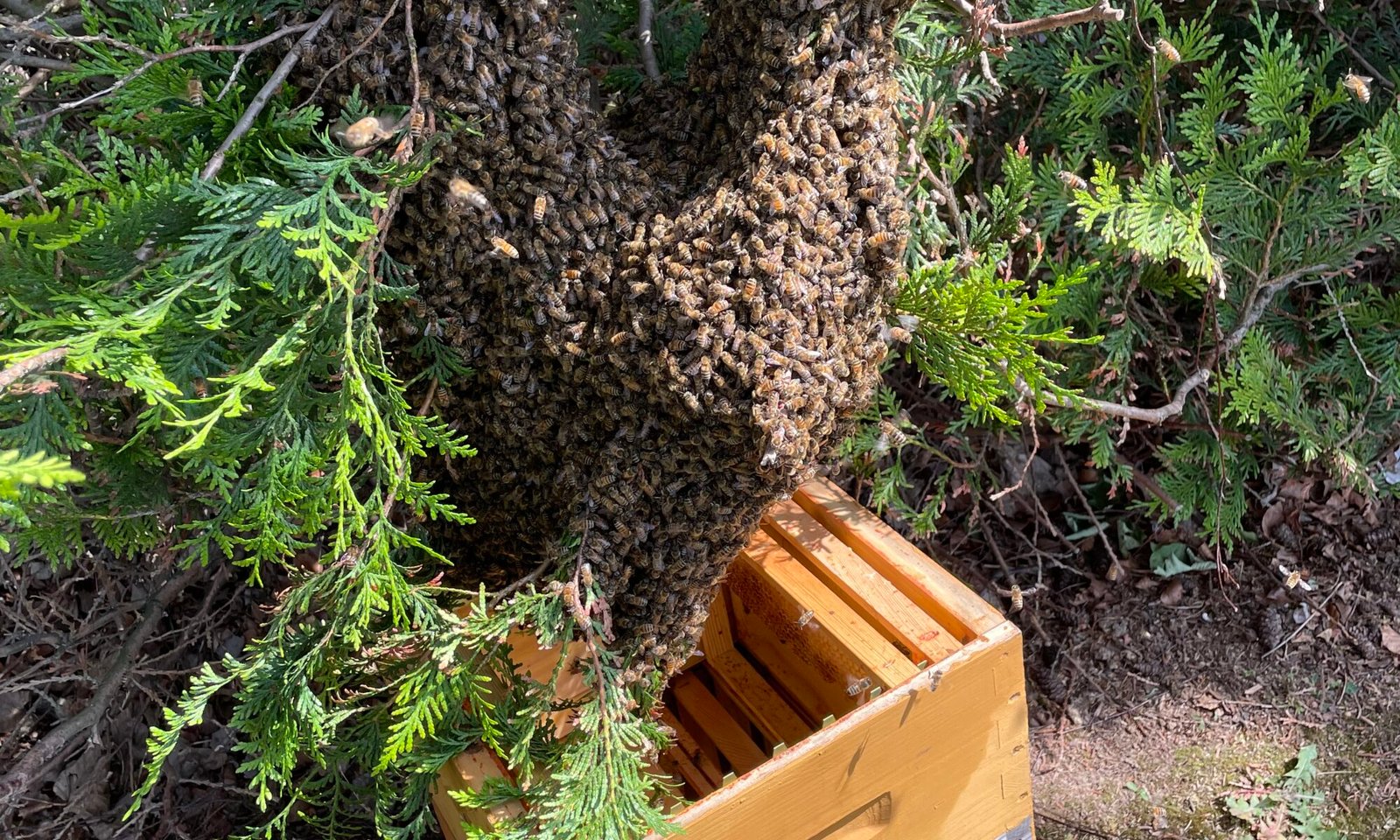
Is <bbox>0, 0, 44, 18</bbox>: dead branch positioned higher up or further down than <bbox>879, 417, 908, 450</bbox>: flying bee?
higher up

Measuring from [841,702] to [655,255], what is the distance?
910 millimetres

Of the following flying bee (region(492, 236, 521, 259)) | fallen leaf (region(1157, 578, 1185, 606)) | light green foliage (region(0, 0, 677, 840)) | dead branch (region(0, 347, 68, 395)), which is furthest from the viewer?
fallen leaf (region(1157, 578, 1185, 606))

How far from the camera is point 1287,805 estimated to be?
7.52 ft

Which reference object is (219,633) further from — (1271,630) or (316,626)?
(1271,630)

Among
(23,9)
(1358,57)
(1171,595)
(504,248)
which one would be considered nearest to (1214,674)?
(1171,595)

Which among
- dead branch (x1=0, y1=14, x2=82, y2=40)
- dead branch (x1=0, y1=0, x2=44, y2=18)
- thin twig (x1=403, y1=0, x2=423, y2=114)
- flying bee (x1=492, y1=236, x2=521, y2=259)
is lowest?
flying bee (x1=492, y1=236, x2=521, y2=259)

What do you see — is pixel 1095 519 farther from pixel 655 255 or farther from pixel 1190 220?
pixel 655 255

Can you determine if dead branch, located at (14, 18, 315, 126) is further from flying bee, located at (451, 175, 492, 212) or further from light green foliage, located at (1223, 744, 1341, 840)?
light green foliage, located at (1223, 744, 1341, 840)

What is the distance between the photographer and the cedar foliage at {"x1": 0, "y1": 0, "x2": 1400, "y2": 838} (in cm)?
120

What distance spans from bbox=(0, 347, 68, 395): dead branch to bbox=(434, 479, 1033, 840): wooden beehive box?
0.85 meters

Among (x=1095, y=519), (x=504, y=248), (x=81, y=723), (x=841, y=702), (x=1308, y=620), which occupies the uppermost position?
(x=504, y=248)

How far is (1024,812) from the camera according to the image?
182 centimetres

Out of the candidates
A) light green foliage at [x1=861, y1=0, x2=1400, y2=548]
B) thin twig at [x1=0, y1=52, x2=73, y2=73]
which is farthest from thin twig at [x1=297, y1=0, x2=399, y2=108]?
light green foliage at [x1=861, y1=0, x2=1400, y2=548]

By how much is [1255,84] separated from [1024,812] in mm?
1453
